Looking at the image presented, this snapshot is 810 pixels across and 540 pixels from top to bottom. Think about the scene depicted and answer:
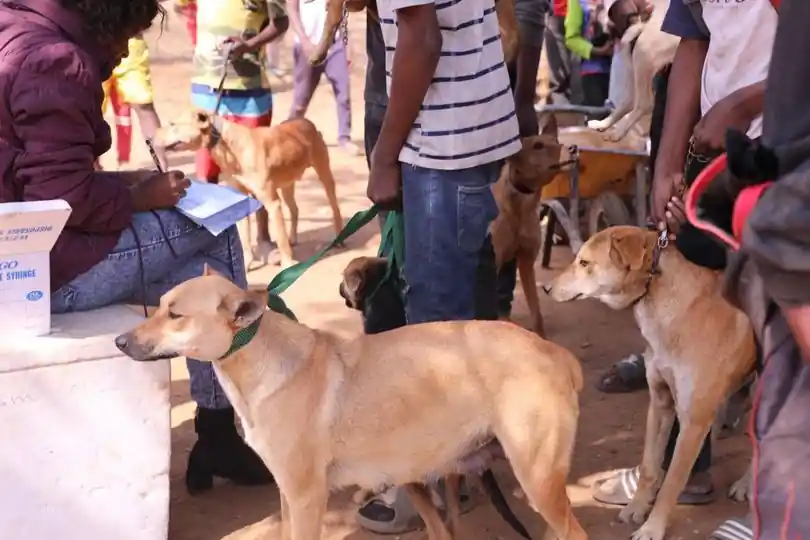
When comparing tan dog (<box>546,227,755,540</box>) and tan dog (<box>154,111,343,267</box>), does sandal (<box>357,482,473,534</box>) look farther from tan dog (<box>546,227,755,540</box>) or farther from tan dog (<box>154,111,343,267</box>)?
tan dog (<box>154,111,343,267</box>)

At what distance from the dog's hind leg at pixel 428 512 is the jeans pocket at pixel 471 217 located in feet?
2.97

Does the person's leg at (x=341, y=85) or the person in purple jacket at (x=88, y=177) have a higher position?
the person in purple jacket at (x=88, y=177)

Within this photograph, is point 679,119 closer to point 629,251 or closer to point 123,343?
point 629,251

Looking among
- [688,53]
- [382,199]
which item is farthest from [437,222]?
[688,53]

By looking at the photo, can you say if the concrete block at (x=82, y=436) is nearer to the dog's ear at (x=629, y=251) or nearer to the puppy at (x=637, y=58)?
the dog's ear at (x=629, y=251)

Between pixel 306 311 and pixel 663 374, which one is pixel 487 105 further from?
pixel 306 311

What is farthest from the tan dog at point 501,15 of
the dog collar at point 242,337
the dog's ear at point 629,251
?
the dog collar at point 242,337

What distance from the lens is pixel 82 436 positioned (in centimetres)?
344

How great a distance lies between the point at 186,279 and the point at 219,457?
813mm

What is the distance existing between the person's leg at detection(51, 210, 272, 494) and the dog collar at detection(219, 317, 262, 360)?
0.80m

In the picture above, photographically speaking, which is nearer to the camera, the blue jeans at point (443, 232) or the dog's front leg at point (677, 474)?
the blue jeans at point (443, 232)

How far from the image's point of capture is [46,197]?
333 centimetres

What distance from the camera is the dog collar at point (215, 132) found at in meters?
7.29

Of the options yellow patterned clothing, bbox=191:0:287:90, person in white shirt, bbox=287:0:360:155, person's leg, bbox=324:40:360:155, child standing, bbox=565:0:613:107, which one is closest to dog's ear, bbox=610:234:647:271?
yellow patterned clothing, bbox=191:0:287:90
